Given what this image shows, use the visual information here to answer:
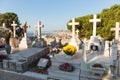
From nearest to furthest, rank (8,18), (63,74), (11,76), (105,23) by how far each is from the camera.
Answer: (63,74) → (11,76) → (105,23) → (8,18)

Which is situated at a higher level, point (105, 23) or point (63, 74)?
point (105, 23)

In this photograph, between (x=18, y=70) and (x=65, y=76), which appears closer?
(x=65, y=76)

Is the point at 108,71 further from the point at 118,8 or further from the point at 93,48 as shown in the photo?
the point at 118,8

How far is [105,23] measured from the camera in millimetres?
19438

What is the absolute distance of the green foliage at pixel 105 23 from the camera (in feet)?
60.3

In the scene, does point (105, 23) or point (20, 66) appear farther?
point (105, 23)

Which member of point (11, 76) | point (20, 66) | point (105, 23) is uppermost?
point (105, 23)

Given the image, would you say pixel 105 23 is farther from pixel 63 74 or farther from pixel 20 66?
pixel 20 66

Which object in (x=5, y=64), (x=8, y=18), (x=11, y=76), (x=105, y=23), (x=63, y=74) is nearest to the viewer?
(x=63, y=74)

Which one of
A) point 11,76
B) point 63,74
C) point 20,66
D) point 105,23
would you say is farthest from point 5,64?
point 105,23

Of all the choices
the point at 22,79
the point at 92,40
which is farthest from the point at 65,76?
the point at 92,40

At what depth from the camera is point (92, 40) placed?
11.0 m

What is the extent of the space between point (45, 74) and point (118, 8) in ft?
54.8

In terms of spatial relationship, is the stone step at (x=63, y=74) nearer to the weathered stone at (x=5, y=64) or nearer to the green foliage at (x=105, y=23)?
the weathered stone at (x=5, y=64)
